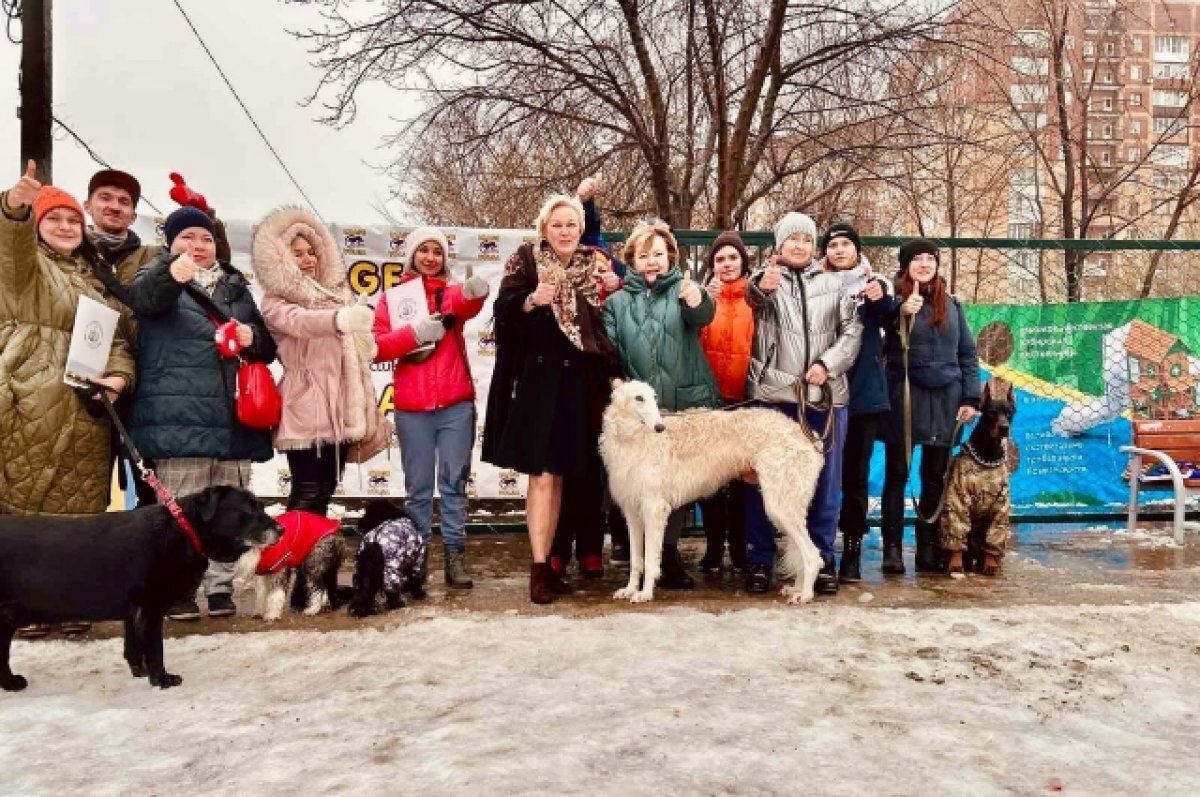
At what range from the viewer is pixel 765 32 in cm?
1085

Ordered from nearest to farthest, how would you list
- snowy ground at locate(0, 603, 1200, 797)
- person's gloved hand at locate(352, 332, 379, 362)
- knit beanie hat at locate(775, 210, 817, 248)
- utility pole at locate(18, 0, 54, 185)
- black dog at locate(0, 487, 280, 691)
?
snowy ground at locate(0, 603, 1200, 797) < black dog at locate(0, 487, 280, 691) < person's gloved hand at locate(352, 332, 379, 362) < knit beanie hat at locate(775, 210, 817, 248) < utility pole at locate(18, 0, 54, 185)

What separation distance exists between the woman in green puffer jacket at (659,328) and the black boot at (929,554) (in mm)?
1871

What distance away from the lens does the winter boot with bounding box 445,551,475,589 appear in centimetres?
516

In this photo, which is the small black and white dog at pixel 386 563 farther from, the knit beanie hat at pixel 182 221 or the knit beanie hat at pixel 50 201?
the knit beanie hat at pixel 50 201

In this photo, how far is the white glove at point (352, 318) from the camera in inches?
179

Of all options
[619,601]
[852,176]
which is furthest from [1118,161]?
[619,601]

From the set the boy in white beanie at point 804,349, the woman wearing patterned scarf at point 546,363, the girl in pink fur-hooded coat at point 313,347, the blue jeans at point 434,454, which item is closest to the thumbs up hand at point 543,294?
the woman wearing patterned scarf at point 546,363

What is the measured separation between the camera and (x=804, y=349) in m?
5.00

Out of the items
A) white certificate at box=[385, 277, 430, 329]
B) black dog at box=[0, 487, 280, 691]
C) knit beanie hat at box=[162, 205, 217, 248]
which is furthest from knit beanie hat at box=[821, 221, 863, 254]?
black dog at box=[0, 487, 280, 691]

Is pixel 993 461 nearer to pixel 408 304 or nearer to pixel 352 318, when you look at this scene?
pixel 408 304

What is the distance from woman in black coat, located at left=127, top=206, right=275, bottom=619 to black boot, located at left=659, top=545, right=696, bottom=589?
8.43 feet

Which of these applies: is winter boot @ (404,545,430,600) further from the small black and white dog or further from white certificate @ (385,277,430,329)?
white certificate @ (385,277,430,329)

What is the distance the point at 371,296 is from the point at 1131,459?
6151 millimetres

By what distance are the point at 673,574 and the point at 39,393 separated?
11.6ft
